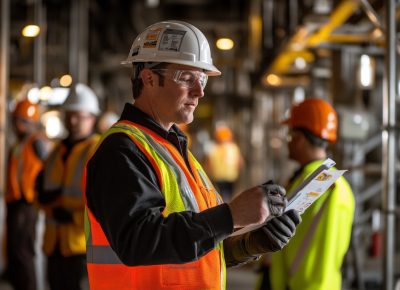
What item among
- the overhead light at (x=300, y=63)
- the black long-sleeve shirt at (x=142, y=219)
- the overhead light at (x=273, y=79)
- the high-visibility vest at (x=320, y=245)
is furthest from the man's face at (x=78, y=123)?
the overhead light at (x=273, y=79)

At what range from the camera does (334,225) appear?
4.63 metres

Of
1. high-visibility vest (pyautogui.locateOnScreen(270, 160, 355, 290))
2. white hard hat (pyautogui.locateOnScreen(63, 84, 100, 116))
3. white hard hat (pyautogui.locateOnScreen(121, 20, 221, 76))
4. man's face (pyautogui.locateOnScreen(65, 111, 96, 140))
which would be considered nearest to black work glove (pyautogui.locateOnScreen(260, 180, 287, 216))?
white hard hat (pyautogui.locateOnScreen(121, 20, 221, 76))

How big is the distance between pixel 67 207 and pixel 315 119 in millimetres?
2355

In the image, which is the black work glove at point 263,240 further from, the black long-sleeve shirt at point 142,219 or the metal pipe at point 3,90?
the metal pipe at point 3,90

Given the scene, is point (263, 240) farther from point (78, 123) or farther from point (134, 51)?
point (78, 123)

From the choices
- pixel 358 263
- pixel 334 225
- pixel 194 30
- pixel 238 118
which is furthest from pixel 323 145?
pixel 238 118

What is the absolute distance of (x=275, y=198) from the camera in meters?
2.97

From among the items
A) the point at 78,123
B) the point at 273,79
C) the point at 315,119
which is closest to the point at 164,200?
the point at 315,119

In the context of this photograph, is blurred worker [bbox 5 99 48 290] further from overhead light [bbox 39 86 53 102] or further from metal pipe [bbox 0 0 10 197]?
overhead light [bbox 39 86 53 102]

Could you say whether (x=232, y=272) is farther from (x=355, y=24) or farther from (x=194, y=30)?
(x=194, y=30)

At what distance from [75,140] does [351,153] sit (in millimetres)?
5282

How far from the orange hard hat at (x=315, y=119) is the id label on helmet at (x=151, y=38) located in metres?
2.05

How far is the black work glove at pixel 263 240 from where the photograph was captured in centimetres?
324

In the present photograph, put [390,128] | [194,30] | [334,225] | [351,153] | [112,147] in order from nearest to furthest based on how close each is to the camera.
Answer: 1. [112,147]
2. [194,30]
3. [334,225]
4. [390,128]
5. [351,153]
